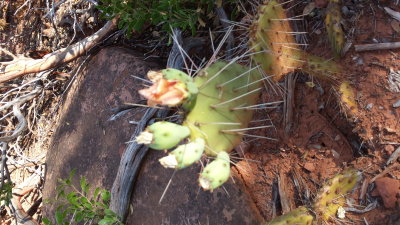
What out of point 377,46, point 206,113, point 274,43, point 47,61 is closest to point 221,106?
point 206,113

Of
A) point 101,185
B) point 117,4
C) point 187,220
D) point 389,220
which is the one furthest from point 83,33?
point 389,220

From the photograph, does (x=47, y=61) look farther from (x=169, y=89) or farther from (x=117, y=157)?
(x=169, y=89)

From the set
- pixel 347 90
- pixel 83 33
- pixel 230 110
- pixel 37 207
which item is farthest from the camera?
pixel 37 207

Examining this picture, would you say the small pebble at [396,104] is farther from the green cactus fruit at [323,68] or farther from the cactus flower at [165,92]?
the cactus flower at [165,92]

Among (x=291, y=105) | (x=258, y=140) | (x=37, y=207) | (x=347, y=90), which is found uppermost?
(x=347, y=90)

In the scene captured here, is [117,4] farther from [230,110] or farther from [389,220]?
[389,220]

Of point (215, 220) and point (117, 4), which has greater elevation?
point (117, 4)

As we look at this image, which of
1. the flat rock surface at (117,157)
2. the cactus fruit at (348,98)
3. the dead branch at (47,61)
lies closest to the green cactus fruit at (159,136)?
the flat rock surface at (117,157)
